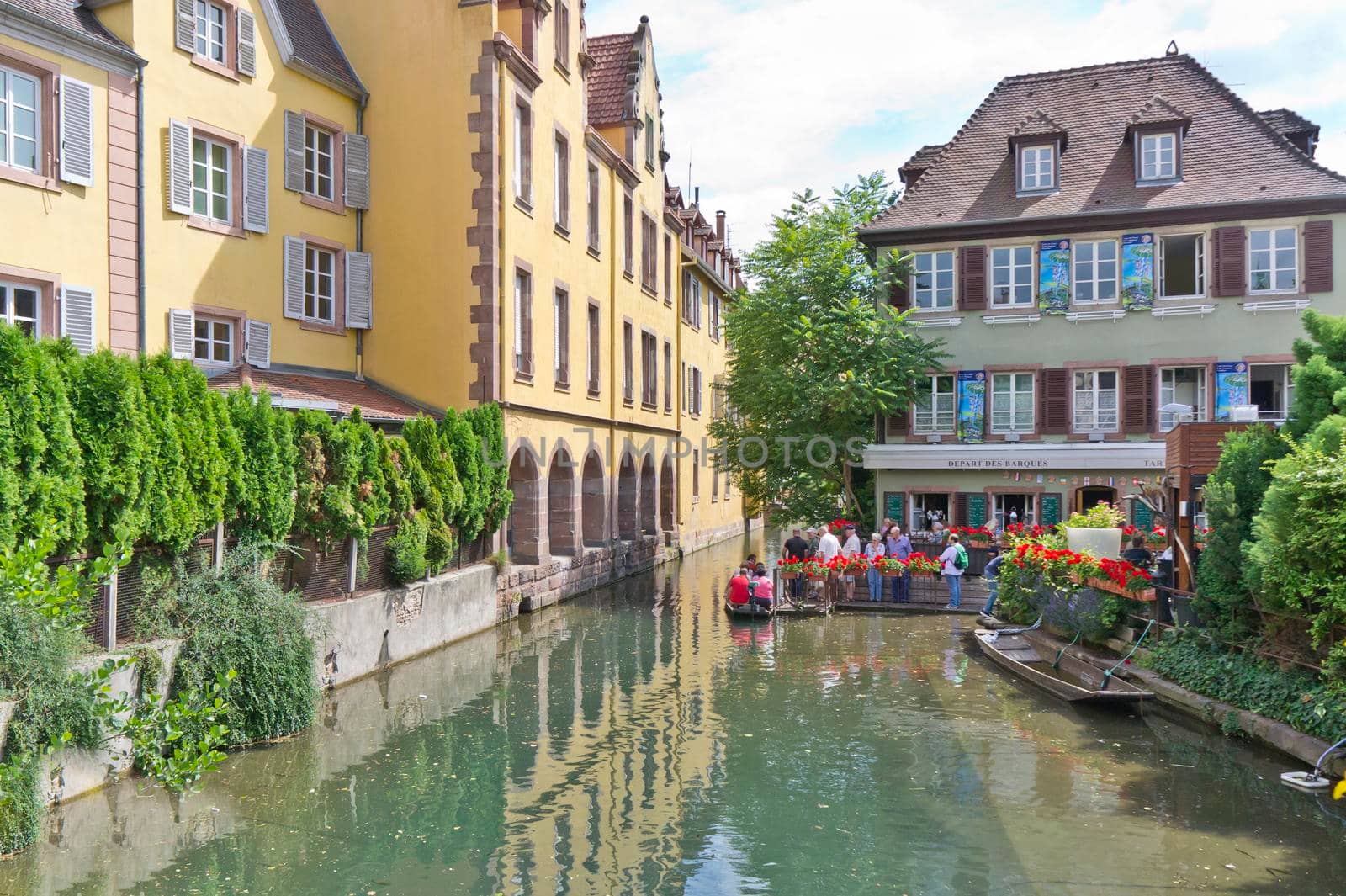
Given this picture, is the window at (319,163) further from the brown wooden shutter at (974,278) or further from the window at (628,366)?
the brown wooden shutter at (974,278)

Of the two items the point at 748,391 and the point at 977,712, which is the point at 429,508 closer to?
the point at 977,712

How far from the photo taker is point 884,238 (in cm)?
2931

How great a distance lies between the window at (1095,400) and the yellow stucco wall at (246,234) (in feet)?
56.9

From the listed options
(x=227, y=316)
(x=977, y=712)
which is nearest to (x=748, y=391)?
(x=227, y=316)

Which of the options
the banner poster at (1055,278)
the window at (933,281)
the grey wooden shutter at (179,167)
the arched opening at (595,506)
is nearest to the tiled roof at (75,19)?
the grey wooden shutter at (179,167)

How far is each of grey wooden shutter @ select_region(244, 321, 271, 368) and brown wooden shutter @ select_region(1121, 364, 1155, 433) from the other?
65.8ft

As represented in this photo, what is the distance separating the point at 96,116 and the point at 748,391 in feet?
57.3

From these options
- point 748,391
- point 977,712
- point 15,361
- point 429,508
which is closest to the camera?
point 15,361

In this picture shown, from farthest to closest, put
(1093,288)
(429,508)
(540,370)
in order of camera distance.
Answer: (1093,288) < (540,370) < (429,508)

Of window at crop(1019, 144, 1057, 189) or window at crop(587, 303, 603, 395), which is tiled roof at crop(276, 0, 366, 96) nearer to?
window at crop(587, 303, 603, 395)

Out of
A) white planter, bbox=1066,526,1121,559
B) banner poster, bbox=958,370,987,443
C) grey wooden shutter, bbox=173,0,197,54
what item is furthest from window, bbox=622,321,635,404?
white planter, bbox=1066,526,1121,559

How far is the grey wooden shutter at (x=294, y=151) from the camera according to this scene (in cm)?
2012

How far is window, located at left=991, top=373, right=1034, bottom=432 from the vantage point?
28.3 meters

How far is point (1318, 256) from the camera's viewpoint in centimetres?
2628
